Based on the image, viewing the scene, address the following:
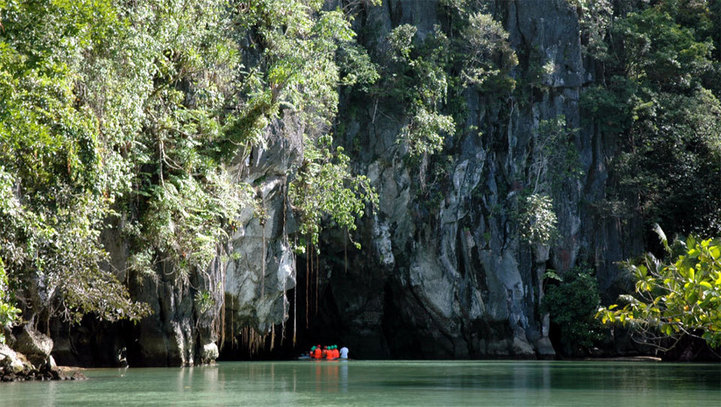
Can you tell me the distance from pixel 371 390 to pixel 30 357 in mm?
5569

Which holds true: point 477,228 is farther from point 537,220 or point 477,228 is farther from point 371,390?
point 371,390

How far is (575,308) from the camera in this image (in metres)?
25.7

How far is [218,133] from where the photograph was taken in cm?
1525

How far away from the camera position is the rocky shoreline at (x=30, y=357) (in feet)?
40.3

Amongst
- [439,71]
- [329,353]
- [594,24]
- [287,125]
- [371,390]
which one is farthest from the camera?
[594,24]

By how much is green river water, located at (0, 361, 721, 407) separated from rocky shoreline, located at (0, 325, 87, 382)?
709mm

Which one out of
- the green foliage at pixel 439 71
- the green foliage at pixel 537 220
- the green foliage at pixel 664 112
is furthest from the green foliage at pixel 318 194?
the green foliage at pixel 664 112

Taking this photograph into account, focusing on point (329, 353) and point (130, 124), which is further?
point (329, 353)

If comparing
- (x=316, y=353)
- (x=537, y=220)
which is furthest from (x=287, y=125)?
(x=537, y=220)

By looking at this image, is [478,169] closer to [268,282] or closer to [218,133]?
[268,282]

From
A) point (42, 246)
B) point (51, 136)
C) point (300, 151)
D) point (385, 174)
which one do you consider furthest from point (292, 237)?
point (51, 136)

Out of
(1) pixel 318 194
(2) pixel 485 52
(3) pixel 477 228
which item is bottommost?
(3) pixel 477 228

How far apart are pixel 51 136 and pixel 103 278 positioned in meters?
4.34

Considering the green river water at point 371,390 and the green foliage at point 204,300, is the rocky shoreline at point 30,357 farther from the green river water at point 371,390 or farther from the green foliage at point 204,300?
the green foliage at point 204,300
